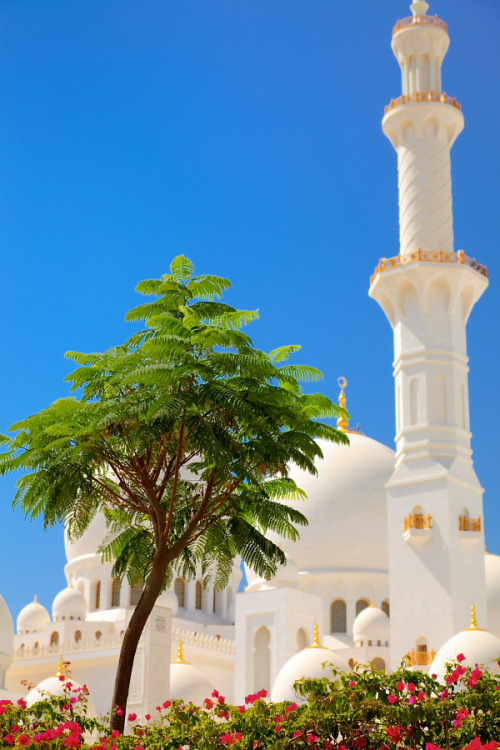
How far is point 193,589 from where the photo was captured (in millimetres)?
45219

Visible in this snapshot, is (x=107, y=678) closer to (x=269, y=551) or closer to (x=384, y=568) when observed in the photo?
(x=384, y=568)

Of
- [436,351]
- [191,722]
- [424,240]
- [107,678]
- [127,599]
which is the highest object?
[424,240]

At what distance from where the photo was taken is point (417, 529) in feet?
104

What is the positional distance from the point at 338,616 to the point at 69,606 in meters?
9.63

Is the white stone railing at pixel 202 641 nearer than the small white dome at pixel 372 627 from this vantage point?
No

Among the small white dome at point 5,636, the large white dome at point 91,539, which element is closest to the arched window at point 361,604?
the large white dome at point 91,539

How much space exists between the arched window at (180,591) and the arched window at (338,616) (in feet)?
21.6

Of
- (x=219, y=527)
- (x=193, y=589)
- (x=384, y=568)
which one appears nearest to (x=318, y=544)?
(x=384, y=568)

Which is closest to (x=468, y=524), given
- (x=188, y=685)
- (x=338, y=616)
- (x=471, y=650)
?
(x=471, y=650)

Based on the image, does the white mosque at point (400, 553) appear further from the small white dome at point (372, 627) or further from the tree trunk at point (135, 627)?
the tree trunk at point (135, 627)

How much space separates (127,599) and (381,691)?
32.6 meters

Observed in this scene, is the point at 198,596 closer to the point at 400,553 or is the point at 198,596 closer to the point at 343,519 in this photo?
the point at 343,519

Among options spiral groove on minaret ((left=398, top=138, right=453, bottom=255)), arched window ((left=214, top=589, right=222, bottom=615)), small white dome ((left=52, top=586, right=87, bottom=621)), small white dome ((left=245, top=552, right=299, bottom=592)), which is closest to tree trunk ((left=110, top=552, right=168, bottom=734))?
spiral groove on minaret ((left=398, top=138, right=453, bottom=255))

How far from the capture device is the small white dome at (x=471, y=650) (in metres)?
26.4
